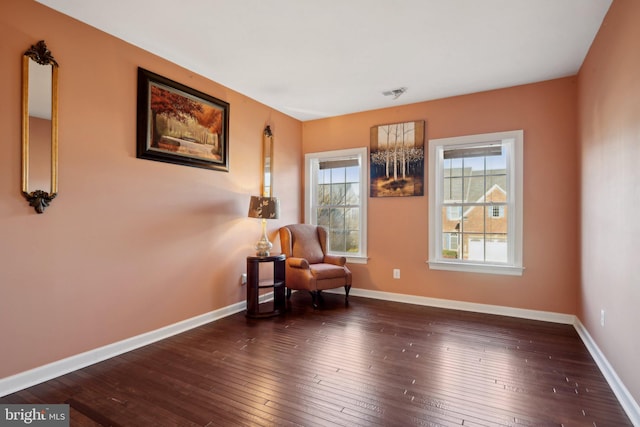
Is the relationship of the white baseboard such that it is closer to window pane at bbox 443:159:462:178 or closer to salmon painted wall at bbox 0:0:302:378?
window pane at bbox 443:159:462:178

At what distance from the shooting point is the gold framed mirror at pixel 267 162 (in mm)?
4449

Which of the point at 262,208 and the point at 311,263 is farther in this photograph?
the point at 311,263

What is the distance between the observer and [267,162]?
4492 mm

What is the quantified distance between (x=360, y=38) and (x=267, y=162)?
2.16m

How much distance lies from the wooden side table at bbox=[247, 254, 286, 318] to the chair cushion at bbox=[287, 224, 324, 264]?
0.50 meters

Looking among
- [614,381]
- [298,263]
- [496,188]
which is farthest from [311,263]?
[614,381]

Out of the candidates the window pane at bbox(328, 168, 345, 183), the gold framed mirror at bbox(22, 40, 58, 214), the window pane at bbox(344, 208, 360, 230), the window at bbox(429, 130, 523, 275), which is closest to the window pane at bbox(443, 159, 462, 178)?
the window at bbox(429, 130, 523, 275)

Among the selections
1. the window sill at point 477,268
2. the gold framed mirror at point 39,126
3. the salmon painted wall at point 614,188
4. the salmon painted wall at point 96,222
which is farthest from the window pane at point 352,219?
the gold framed mirror at point 39,126

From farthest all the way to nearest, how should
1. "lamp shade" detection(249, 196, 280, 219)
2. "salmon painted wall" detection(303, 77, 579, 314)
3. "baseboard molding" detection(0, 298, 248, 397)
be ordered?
1. "lamp shade" detection(249, 196, 280, 219)
2. "salmon painted wall" detection(303, 77, 579, 314)
3. "baseboard molding" detection(0, 298, 248, 397)

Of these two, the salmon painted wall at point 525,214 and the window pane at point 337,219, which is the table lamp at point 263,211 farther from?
the salmon painted wall at point 525,214

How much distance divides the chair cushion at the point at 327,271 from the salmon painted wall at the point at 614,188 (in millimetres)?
2579

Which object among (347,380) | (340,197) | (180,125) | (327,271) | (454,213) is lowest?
(347,380)

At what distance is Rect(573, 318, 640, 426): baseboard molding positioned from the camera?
1870 mm

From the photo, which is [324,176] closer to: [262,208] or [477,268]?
[262,208]
